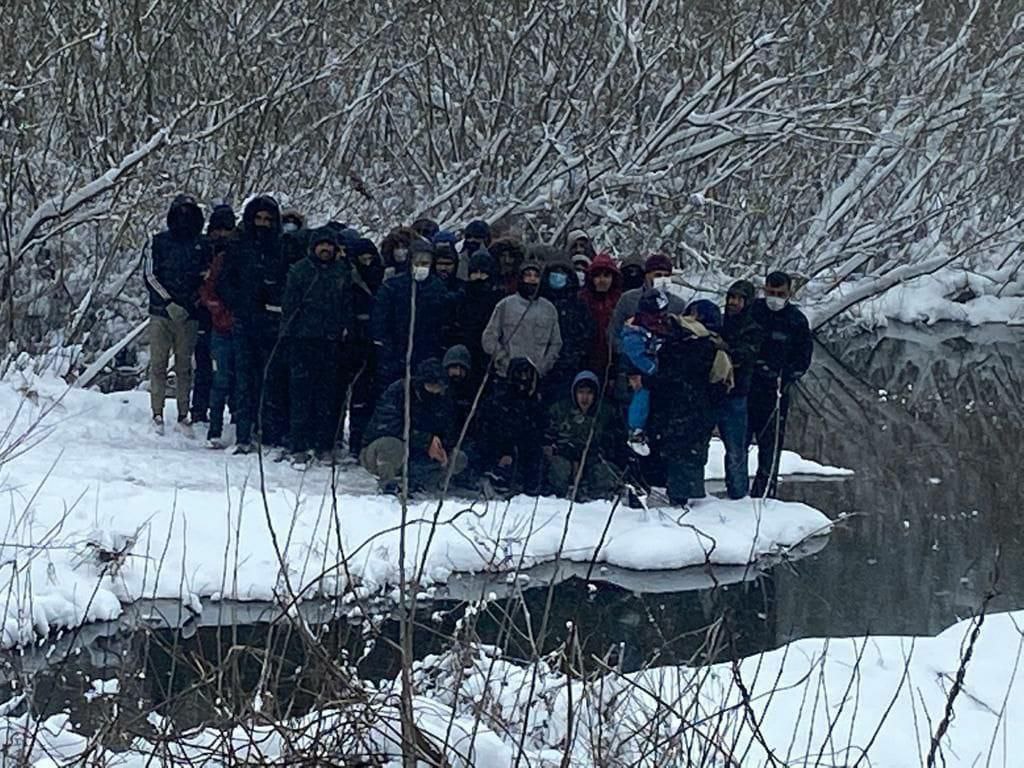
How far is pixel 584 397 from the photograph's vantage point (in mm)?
9773

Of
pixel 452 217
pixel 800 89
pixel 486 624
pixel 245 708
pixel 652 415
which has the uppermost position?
pixel 800 89

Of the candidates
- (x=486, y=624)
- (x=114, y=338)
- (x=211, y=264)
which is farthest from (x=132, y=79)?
(x=486, y=624)

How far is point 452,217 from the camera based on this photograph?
16.5m

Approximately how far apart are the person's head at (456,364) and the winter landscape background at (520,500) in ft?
3.40

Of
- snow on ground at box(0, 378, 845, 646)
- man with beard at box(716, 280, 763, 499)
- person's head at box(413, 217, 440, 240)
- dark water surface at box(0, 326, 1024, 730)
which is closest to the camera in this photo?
dark water surface at box(0, 326, 1024, 730)

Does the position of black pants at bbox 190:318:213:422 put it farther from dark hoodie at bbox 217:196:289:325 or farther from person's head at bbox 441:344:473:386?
person's head at bbox 441:344:473:386

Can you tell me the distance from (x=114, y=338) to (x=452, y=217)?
4.08 meters

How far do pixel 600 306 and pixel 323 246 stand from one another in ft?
6.60

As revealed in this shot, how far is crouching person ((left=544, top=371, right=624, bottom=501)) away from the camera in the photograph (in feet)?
32.1

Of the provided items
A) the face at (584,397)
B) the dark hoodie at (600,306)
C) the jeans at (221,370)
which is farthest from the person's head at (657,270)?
the jeans at (221,370)

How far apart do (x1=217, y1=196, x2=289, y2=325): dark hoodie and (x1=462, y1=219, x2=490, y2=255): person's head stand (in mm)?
1370

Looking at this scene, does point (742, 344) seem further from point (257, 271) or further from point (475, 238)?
point (257, 271)

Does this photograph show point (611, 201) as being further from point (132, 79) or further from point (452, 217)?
point (132, 79)

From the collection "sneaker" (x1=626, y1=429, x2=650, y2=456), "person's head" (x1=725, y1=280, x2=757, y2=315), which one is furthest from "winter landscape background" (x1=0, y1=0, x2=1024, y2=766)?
"person's head" (x1=725, y1=280, x2=757, y2=315)
